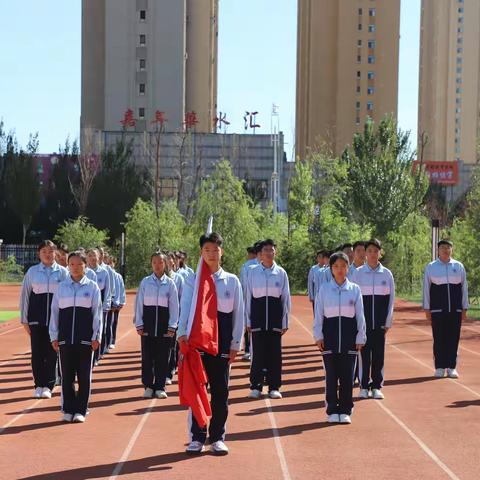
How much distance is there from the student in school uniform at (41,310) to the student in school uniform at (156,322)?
1.11m

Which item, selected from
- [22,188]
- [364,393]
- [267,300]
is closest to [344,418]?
[364,393]

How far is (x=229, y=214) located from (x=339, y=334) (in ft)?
107

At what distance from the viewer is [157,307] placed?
473 inches

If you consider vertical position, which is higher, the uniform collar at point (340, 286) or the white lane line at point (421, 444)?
the uniform collar at point (340, 286)

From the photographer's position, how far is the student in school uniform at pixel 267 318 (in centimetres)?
1173

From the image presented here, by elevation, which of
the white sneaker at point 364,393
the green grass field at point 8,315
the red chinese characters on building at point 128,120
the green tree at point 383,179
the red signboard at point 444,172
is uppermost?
the red chinese characters on building at point 128,120

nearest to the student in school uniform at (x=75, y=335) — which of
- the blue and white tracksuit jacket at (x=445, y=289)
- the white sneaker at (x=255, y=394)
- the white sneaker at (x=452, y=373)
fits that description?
the white sneaker at (x=255, y=394)

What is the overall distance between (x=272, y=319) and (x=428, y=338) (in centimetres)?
981

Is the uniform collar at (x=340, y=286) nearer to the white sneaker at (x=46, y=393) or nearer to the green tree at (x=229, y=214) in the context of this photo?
the white sneaker at (x=46, y=393)

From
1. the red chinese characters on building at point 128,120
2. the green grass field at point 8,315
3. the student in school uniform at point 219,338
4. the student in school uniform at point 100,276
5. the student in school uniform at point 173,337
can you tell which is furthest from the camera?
the red chinese characters on building at point 128,120

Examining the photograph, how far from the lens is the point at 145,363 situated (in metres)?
11.8

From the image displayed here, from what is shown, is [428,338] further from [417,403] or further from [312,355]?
[417,403]

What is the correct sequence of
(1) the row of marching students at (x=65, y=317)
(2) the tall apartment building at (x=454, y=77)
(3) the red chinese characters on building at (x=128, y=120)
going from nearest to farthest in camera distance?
1. (1) the row of marching students at (x=65, y=317)
2. (3) the red chinese characters on building at (x=128, y=120)
3. (2) the tall apartment building at (x=454, y=77)

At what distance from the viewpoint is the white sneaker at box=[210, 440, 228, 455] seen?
8134 millimetres
